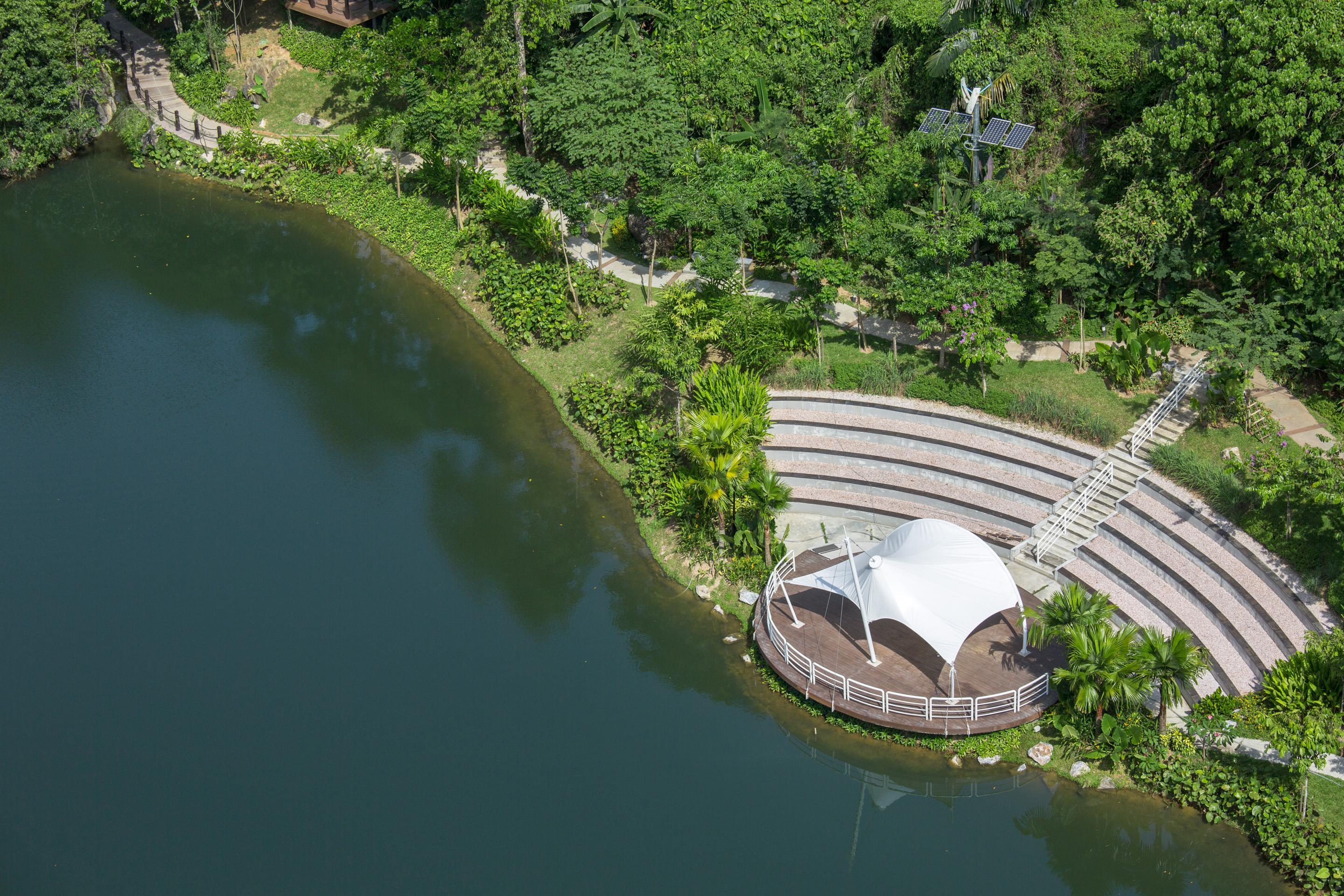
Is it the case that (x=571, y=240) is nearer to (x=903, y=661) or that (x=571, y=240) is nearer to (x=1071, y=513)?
(x=1071, y=513)

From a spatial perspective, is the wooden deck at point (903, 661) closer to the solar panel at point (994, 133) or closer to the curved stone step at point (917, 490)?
the curved stone step at point (917, 490)

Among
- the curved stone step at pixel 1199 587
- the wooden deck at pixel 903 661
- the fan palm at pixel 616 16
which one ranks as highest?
the fan palm at pixel 616 16

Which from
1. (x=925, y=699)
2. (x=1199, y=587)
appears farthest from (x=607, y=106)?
(x=1199, y=587)

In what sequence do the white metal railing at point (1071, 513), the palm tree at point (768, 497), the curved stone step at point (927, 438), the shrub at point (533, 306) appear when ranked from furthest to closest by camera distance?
the shrub at point (533, 306), the curved stone step at point (927, 438), the palm tree at point (768, 497), the white metal railing at point (1071, 513)

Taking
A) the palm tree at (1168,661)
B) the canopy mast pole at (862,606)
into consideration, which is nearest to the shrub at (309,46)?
the canopy mast pole at (862,606)

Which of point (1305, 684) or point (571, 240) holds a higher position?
point (1305, 684)

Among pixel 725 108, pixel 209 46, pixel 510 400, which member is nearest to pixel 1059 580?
pixel 510 400
